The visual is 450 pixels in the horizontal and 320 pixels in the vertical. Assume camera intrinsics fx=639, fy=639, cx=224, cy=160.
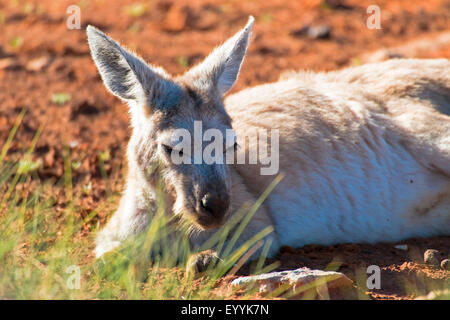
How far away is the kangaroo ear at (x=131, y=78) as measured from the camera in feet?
14.6

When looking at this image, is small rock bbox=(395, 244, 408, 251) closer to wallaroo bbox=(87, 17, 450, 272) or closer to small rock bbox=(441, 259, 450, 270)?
wallaroo bbox=(87, 17, 450, 272)

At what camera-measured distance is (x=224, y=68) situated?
15.9 ft

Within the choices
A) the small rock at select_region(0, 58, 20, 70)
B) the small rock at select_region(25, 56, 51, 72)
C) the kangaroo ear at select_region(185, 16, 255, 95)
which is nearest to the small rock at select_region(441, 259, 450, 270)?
the kangaroo ear at select_region(185, 16, 255, 95)

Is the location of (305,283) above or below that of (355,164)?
below

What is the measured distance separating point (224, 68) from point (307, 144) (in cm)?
106

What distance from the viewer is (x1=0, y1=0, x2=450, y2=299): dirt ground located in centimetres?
506

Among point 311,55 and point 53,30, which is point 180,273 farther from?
point 53,30

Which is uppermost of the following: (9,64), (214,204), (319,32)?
(319,32)

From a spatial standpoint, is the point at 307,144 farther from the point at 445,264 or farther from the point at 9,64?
the point at 9,64

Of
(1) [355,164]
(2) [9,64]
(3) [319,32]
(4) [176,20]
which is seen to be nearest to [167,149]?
(1) [355,164]

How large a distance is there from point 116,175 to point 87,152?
2.40 ft

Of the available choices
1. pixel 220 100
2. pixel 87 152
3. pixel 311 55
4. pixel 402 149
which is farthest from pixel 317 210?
pixel 311 55

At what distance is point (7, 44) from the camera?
9.84 metres

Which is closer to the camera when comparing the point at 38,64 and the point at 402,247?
the point at 402,247
